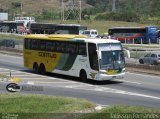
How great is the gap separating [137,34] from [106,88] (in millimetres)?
48077

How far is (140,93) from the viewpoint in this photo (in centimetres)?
2577

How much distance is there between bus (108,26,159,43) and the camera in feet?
242

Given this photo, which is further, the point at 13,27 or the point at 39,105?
the point at 13,27

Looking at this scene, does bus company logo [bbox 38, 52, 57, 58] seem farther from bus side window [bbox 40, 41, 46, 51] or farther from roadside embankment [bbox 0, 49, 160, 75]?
roadside embankment [bbox 0, 49, 160, 75]

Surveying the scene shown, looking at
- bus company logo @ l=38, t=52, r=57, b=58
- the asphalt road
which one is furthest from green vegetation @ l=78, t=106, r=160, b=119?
bus company logo @ l=38, t=52, r=57, b=58

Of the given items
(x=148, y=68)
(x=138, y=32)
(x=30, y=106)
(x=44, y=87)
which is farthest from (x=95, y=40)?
(x=138, y=32)

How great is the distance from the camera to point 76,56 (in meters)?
31.4

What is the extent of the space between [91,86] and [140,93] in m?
4.08

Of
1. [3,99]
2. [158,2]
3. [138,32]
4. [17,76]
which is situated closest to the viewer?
[3,99]

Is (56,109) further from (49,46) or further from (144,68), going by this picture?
(144,68)

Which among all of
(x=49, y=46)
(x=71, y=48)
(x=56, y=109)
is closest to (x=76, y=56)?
(x=71, y=48)

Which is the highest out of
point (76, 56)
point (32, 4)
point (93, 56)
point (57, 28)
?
point (32, 4)

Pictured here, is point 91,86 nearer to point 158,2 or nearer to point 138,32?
point 138,32

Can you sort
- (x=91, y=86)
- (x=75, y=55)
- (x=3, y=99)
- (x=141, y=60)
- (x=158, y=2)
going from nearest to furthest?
(x=3, y=99)
(x=91, y=86)
(x=75, y=55)
(x=141, y=60)
(x=158, y=2)
